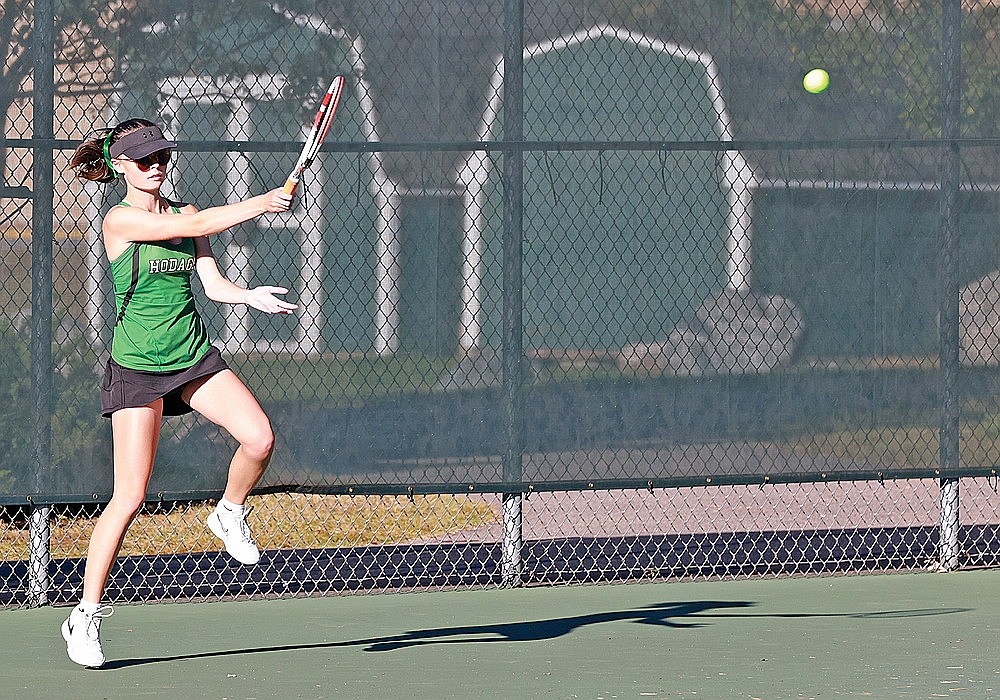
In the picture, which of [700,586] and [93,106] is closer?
[93,106]

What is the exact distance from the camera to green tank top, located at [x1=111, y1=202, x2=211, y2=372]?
520 cm

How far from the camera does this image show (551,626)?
599cm

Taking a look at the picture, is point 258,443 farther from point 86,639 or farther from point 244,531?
point 86,639

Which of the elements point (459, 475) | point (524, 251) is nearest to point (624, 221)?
point (524, 251)

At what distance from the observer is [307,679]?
5145 millimetres

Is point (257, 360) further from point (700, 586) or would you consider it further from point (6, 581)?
point (700, 586)

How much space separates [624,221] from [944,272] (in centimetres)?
130

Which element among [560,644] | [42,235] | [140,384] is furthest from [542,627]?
[42,235]

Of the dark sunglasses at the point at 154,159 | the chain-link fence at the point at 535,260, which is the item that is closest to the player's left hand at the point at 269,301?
the dark sunglasses at the point at 154,159

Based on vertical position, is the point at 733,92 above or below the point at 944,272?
above

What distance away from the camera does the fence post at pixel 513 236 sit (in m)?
6.53

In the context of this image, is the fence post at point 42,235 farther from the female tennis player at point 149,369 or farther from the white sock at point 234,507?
the white sock at point 234,507

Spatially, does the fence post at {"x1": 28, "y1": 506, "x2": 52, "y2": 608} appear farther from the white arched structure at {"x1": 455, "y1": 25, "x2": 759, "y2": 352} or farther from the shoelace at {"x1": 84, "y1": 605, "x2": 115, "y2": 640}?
the white arched structure at {"x1": 455, "y1": 25, "x2": 759, "y2": 352}

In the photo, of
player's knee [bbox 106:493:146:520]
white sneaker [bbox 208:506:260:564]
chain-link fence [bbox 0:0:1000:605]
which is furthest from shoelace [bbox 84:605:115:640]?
chain-link fence [bbox 0:0:1000:605]
